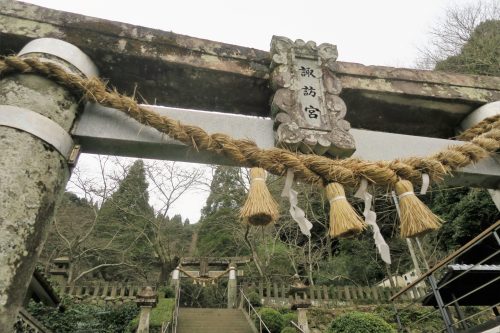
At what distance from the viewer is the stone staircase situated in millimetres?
11430

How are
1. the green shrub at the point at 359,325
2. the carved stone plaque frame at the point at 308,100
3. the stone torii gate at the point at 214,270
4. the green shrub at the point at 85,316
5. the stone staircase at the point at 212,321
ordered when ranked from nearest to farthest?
the carved stone plaque frame at the point at 308,100 → the green shrub at the point at 359,325 → the green shrub at the point at 85,316 → the stone staircase at the point at 212,321 → the stone torii gate at the point at 214,270

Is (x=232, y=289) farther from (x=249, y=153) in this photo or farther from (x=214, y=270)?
(x=249, y=153)

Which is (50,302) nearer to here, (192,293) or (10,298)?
(10,298)

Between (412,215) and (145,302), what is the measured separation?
9.03 metres

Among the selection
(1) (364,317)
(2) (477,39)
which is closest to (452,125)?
(1) (364,317)

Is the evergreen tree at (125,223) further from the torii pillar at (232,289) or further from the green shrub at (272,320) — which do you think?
the green shrub at (272,320)

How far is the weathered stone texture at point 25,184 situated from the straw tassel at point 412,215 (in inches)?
70.0

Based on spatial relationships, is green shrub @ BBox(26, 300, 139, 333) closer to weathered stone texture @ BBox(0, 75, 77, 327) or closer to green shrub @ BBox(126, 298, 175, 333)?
green shrub @ BBox(126, 298, 175, 333)

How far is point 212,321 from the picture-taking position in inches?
478

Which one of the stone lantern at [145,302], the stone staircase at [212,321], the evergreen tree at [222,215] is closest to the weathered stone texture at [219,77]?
the stone lantern at [145,302]

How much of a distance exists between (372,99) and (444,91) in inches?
21.8

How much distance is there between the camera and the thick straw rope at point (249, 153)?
5.91 ft

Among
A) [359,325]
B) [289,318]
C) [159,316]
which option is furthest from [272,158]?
[159,316]

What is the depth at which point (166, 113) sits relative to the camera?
2111 millimetres
